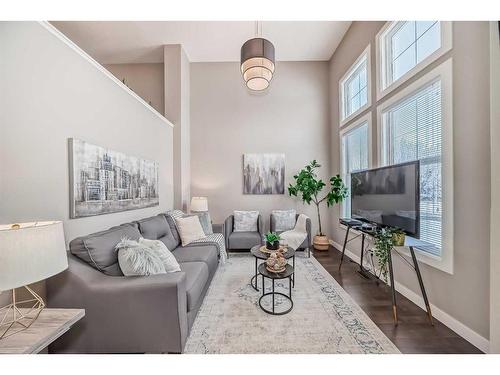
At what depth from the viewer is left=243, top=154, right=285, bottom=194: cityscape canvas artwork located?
485cm

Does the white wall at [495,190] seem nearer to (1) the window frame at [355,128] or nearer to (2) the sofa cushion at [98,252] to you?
(1) the window frame at [355,128]

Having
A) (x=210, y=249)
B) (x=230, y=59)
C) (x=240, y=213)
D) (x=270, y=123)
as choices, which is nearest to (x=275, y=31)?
(x=230, y=59)

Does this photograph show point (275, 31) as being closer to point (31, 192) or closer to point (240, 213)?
point (240, 213)

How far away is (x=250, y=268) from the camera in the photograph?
3.31 m

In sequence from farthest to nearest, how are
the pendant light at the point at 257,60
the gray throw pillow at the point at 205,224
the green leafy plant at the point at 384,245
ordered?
the gray throw pillow at the point at 205,224
the pendant light at the point at 257,60
the green leafy plant at the point at 384,245

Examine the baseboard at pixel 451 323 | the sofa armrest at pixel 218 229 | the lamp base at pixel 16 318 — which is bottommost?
the baseboard at pixel 451 323

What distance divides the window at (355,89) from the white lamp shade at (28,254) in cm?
399

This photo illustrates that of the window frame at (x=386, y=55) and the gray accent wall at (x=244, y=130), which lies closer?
the window frame at (x=386, y=55)

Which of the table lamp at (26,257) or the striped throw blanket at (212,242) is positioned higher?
the table lamp at (26,257)

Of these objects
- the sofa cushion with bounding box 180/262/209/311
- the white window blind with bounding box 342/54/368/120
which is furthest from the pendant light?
the sofa cushion with bounding box 180/262/209/311

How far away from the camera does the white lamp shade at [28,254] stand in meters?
0.93

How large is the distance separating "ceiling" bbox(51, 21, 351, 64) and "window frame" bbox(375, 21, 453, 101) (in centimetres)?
115

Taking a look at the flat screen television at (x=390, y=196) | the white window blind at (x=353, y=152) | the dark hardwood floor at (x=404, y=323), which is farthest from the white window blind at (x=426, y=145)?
the white window blind at (x=353, y=152)

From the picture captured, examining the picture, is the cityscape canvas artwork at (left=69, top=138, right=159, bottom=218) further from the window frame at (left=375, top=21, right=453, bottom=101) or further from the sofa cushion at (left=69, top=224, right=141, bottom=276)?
the window frame at (left=375, top=21, right=453, bottom=101)
